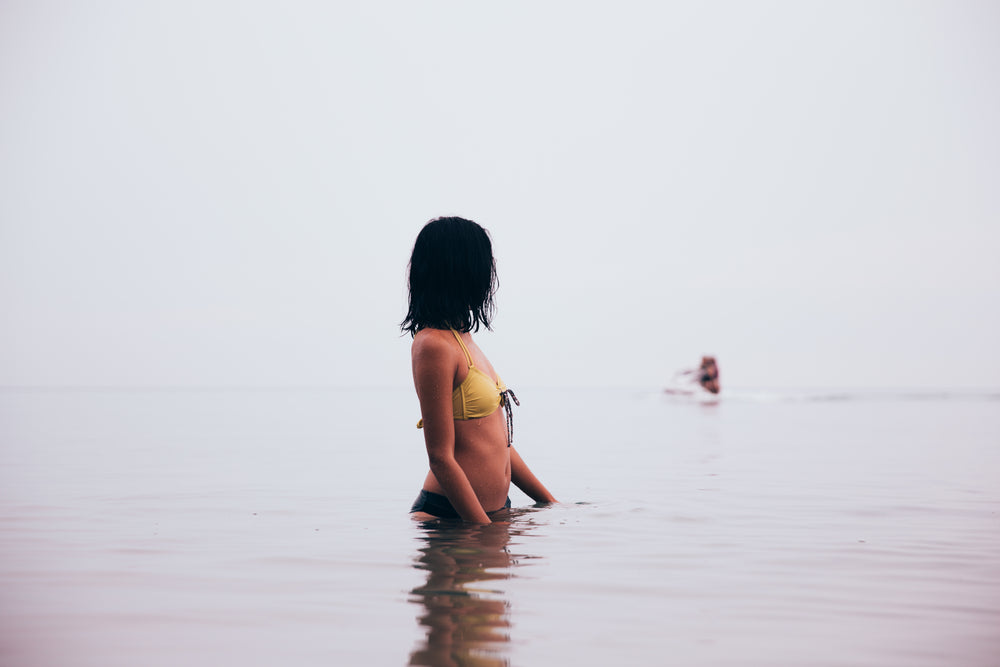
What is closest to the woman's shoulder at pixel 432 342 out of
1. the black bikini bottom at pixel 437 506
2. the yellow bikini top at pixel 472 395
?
the yellow bikini top at pixel 472 395

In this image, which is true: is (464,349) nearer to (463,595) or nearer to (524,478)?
(524,478)

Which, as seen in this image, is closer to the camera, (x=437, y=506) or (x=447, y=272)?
(x=447, y=272)

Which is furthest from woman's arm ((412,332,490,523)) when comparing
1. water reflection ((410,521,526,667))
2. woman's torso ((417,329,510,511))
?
water reflection ((410,521,526,667))

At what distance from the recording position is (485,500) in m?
5.79

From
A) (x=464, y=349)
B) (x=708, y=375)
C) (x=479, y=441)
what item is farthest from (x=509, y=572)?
(x=708, y=375)

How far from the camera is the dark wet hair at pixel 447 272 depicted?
5.29m

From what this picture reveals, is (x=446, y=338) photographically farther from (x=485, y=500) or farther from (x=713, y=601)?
(x=713, y=601)

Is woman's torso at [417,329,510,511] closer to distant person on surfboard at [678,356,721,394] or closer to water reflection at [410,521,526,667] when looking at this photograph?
water reflection at [410,521,526,667]

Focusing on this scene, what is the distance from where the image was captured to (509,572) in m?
4.60

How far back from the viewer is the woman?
17.1ft

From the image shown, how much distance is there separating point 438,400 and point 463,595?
141cm

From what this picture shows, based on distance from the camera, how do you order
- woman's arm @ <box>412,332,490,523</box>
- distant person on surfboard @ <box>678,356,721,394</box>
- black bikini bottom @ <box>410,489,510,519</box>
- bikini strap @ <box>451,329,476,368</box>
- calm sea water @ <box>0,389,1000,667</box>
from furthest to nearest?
distant person on surfboard @ <box>678,356,721,394</box> < black bikini bottom @ <box>410,489,510,519</box> < bikini strap @ <box>451,329,476,368</box> < woman's arm @ <box>412,332,490,523</box> < calm sea water @ <box>0,389,1000,667</box>

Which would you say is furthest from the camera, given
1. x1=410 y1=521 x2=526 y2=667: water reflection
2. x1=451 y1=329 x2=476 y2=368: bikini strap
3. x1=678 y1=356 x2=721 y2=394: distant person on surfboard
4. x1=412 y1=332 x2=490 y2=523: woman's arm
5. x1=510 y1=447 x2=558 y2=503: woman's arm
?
x1=678 y1=356 x2=721 y2=394: distant person on surfboard

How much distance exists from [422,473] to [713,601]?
7532 millimetres
